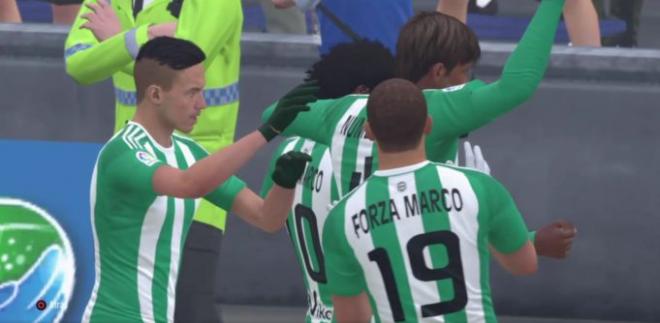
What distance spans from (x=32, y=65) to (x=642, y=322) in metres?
3.63

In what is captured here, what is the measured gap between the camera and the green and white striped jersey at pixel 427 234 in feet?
21.8

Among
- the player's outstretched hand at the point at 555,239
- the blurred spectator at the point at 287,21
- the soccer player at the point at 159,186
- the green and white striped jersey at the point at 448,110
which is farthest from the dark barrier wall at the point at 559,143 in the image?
the player's outstretched hand at the point at 555,239

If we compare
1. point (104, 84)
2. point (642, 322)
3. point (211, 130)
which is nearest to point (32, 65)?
point (104, 84)

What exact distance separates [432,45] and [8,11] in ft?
18.9

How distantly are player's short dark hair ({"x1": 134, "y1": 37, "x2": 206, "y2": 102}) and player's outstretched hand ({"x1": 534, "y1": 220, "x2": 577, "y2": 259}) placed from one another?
149 cm

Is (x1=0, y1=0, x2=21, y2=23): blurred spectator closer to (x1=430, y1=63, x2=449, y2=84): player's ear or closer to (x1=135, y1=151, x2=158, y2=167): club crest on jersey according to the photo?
(x1=135, y1=151, x2=158, y2=167): club crest on jersey

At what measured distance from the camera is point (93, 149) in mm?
10453

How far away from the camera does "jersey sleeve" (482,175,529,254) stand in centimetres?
665

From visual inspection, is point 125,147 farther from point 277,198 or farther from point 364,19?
point 364,19

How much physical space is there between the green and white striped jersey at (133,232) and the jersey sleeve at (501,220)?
1.28m

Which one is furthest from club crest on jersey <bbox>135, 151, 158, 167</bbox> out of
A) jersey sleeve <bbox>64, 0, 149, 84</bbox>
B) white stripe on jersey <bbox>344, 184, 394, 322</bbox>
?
jersey sleeve <bbox>64, 0, 149, 84</bbox>

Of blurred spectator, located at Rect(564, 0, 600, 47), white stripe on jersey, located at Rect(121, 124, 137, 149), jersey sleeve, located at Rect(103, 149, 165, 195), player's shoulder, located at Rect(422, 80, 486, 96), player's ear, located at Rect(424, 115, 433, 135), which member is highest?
player's ear, located at Rect(424, 115, 433, 135)

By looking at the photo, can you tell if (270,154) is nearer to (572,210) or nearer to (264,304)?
(264,304)

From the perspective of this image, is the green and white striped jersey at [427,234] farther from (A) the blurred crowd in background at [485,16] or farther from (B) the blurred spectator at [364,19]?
(A) the blurred crowd in background at [485,16]
